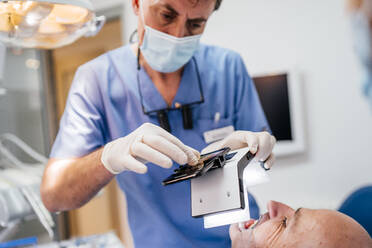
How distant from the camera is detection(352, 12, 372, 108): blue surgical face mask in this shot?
1.31 feet

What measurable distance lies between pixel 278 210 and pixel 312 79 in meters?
0.45

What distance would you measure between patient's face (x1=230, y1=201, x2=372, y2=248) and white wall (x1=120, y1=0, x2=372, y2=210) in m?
0.10

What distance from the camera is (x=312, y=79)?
3.59ft

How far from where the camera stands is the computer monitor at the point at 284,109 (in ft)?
3.50

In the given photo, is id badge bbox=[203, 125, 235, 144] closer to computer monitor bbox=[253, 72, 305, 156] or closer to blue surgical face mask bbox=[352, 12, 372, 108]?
computer monitor bbox=[253, 72, 305, 156]

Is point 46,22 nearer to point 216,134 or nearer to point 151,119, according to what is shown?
point 151,119

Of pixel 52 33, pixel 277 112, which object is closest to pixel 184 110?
pixel 277 112

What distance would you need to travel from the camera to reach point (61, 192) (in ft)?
2.85

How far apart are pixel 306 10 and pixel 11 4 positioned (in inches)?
32.6

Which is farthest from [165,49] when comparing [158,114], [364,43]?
[364,43]

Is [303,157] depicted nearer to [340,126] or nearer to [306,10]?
[340,126]

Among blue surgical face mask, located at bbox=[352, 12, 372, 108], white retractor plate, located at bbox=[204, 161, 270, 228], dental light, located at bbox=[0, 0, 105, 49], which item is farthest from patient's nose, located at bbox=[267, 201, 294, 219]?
dental light, located at bbox=[0, 0, 105, 49]

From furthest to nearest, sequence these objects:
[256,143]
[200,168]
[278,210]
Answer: [278,210]
[256,143]
[200,168]

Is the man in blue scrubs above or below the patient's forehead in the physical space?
above
